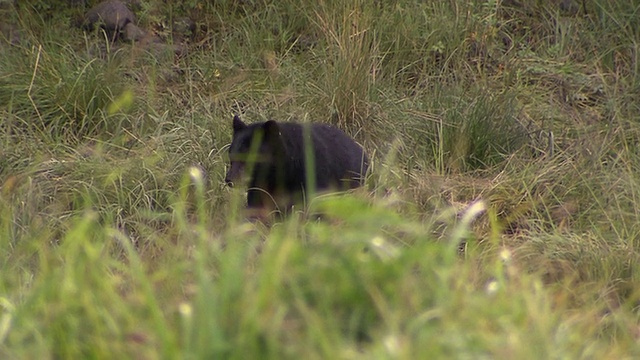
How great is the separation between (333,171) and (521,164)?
1467 mm

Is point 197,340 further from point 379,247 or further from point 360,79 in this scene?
point 360,79

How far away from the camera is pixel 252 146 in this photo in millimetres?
6465

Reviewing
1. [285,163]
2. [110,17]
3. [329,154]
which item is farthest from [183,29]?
[285,163]

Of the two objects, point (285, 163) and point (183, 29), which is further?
point (183, 29)

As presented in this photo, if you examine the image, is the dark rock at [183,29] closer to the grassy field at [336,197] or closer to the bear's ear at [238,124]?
the grassy field at [336,197]

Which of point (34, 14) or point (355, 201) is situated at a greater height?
point (355, 201)

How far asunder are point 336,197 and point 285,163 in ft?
6.59

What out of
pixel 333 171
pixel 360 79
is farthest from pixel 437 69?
pixel 333 171

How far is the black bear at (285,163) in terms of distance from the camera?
6605 mm

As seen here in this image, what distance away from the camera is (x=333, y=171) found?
22.9 feet

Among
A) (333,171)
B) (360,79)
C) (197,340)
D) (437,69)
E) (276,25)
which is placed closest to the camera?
(197,340)

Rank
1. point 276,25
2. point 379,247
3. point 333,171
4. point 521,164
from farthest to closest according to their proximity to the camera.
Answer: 1. point 276,25
2. point 521,164
3. point 333,171
4. point 379,247

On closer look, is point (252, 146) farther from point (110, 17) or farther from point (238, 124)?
point (110, 17)

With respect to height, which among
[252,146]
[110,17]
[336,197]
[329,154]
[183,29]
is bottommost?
[183,29]
